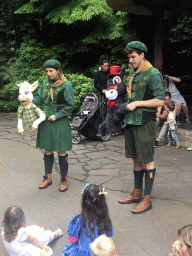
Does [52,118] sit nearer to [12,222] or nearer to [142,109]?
[142,109]

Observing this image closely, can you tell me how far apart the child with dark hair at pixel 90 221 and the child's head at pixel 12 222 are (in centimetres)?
48

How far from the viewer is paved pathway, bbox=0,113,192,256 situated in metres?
3.35

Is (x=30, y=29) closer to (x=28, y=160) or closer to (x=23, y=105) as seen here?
(x=28, y=160)

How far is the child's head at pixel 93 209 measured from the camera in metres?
2.69

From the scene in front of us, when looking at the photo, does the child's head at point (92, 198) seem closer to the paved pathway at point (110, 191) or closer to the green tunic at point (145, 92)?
the paved pathway at point (110, 191)

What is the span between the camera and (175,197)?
4293 millimetres

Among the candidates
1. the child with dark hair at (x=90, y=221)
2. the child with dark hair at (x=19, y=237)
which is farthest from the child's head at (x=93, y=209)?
the child with dark hair at (x=19, y=237)

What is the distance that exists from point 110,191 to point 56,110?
1.47 meters

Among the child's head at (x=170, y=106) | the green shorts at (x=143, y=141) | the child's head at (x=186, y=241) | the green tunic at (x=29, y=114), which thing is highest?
the green tunic at (x=29, y=114)

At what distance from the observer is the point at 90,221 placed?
270cm

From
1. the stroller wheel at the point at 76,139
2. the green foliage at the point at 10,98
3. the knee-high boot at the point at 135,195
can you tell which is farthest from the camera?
the green foliage at the point at 10,98

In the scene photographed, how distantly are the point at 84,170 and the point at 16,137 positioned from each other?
10.6ft

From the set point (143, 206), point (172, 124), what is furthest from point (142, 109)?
point (172, 124)

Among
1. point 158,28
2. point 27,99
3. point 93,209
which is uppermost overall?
point 158,28
